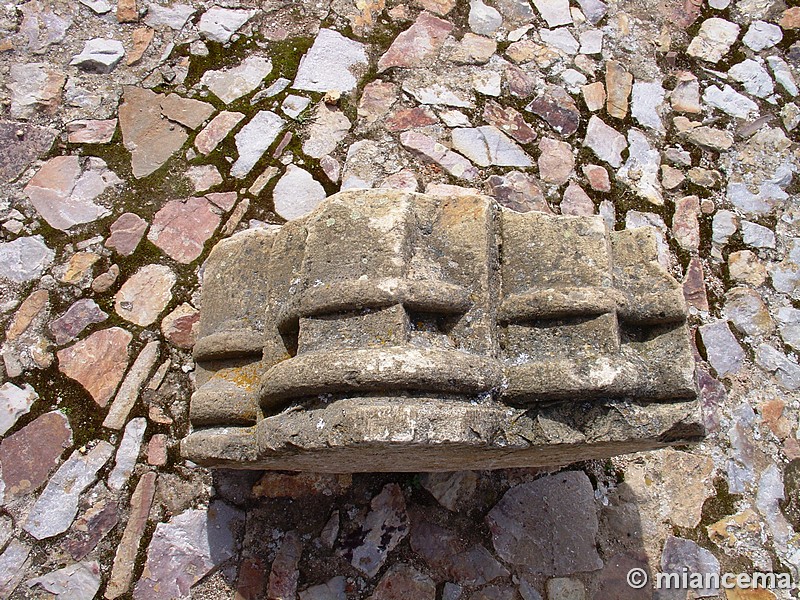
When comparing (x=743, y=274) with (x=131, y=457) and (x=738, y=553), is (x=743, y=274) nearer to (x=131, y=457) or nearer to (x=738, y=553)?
(x=738, y=553)

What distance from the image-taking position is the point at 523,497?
2508mm

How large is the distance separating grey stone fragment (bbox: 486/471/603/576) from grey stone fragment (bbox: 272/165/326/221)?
139 centimetres

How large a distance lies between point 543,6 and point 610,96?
1.99 feet

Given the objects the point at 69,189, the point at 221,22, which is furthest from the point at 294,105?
the point at 69,189

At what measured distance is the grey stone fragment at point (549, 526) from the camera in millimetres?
2430

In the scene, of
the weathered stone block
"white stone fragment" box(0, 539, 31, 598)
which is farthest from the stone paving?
the weathered stone block

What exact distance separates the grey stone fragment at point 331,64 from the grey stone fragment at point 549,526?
1.93m

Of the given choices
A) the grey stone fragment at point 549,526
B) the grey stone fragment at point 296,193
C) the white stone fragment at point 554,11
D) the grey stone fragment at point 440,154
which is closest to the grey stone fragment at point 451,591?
the grey stone fragment at point 549,526

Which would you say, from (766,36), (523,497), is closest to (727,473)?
(523,497)

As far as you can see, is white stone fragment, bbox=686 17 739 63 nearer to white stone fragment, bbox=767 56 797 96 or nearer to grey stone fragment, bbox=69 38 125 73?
white stone fragment, bbox=767 56 797 96

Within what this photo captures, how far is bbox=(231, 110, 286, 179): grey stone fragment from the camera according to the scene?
114 inches

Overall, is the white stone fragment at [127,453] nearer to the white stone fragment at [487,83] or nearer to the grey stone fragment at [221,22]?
the grey stone fragment at [221,22]

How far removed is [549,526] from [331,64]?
2.21 meters

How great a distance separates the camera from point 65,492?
2.30m
